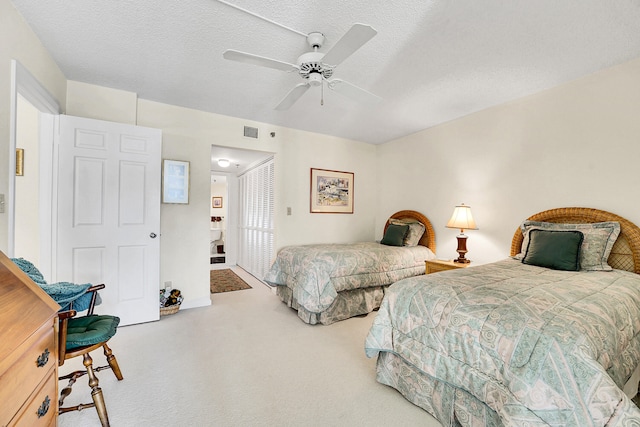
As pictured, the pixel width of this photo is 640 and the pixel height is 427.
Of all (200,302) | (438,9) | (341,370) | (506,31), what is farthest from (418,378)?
(200,302)

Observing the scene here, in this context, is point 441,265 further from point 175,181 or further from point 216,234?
point 216,234

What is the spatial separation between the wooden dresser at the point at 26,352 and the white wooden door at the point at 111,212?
6.13 ft

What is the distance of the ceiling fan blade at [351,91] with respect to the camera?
2.12 meters

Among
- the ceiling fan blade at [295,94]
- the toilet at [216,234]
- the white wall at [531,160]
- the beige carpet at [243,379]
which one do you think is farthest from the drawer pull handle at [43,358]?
the toilet at [216,234]

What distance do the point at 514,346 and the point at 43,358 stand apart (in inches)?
77.8

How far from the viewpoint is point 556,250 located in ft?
7.80

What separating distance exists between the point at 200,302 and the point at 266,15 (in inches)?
127

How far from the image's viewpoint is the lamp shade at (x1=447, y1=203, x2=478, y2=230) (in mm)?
3275

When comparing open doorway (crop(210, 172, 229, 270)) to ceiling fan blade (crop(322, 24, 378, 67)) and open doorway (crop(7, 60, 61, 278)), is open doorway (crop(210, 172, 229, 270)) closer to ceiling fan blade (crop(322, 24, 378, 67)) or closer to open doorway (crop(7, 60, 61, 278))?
open doorway (crop(7, 60, 61, 278))

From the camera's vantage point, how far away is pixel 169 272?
3.41 m

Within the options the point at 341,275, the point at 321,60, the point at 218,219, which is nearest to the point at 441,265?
the point at 341,275

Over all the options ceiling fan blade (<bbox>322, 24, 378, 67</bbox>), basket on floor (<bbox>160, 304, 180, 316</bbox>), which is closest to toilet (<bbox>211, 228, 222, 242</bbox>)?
basket on floor (<bbox>160, 304, 180, 316</bbox>)

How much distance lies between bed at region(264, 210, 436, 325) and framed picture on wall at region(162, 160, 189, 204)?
4.78 ft

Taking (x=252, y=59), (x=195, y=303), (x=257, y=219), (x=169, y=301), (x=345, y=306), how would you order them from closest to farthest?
(x=252, y=59)
(x=345, y=306)
(x=169, y=301)
(x=195, y=303)
(x=257, y=219)
